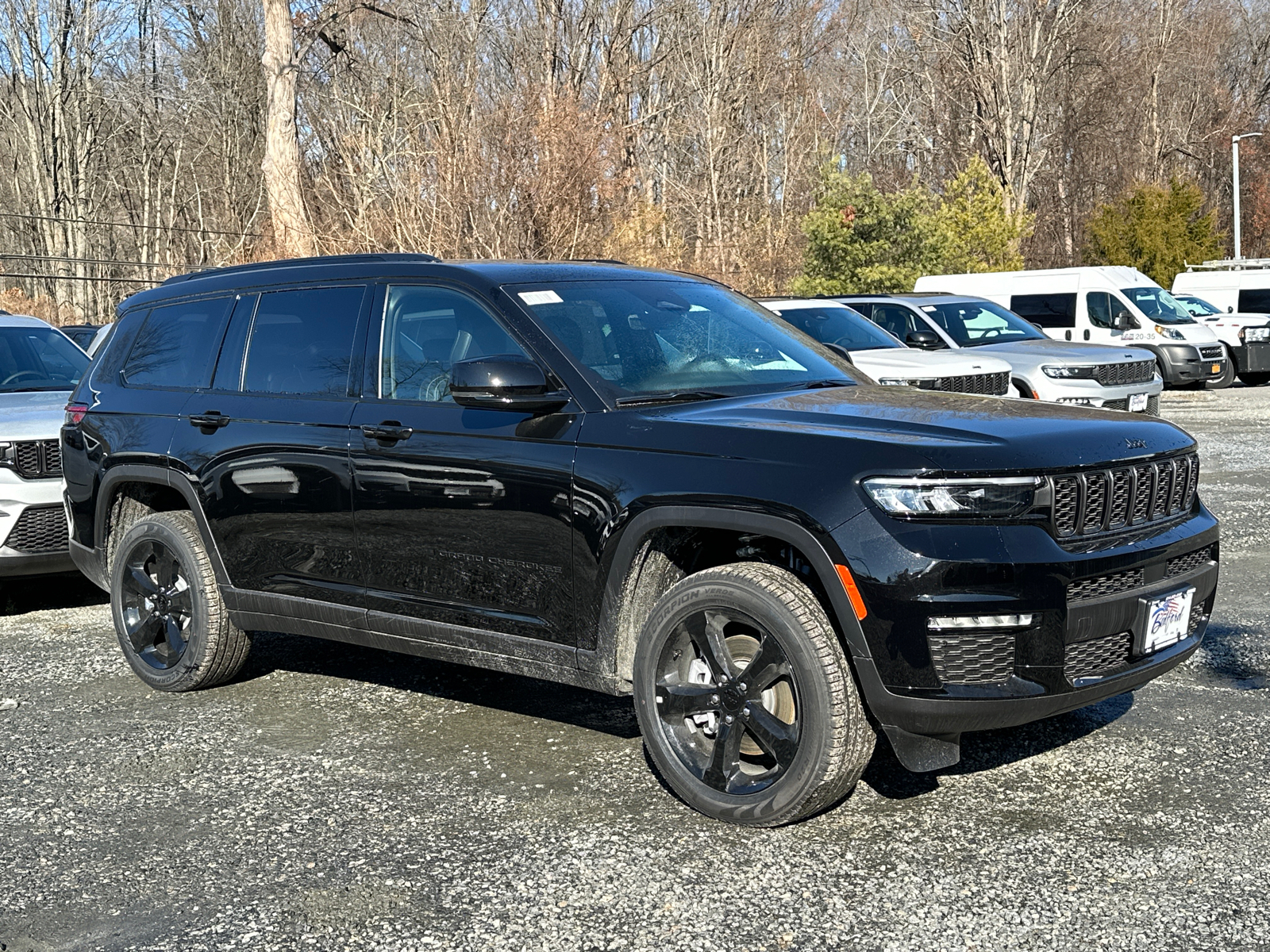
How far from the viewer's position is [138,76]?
3784 cm

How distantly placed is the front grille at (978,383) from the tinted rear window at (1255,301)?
15.4m

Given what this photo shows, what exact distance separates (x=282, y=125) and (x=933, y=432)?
22.7 metres

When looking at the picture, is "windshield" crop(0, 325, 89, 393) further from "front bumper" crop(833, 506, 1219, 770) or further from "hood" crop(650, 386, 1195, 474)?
"front bumper" crop(833, 506, 1219, 770)

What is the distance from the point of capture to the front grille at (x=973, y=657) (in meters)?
3.93

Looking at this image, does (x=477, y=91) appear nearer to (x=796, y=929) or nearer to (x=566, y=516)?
(x=566, y=516)

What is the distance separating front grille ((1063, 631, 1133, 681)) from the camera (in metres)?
4.04

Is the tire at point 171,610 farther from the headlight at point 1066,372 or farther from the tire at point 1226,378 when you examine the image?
the tire at point 1226,378

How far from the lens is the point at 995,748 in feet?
16.7

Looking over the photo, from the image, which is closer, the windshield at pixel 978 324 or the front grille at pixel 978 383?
the front grille at pixel 978 383

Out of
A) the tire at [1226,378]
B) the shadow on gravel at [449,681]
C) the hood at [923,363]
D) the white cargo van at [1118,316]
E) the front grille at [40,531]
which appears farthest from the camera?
the tire at [1226,378]

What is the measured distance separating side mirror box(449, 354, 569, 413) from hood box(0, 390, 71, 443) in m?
3.87

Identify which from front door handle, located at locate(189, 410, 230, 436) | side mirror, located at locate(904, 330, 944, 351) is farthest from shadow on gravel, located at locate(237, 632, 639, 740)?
side mirror, located at locate(904, 330, 944, 351)

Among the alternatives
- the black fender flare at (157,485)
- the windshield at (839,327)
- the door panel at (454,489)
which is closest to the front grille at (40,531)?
the black fender flare at (157,485)

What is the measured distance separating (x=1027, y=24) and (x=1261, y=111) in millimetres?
21143
